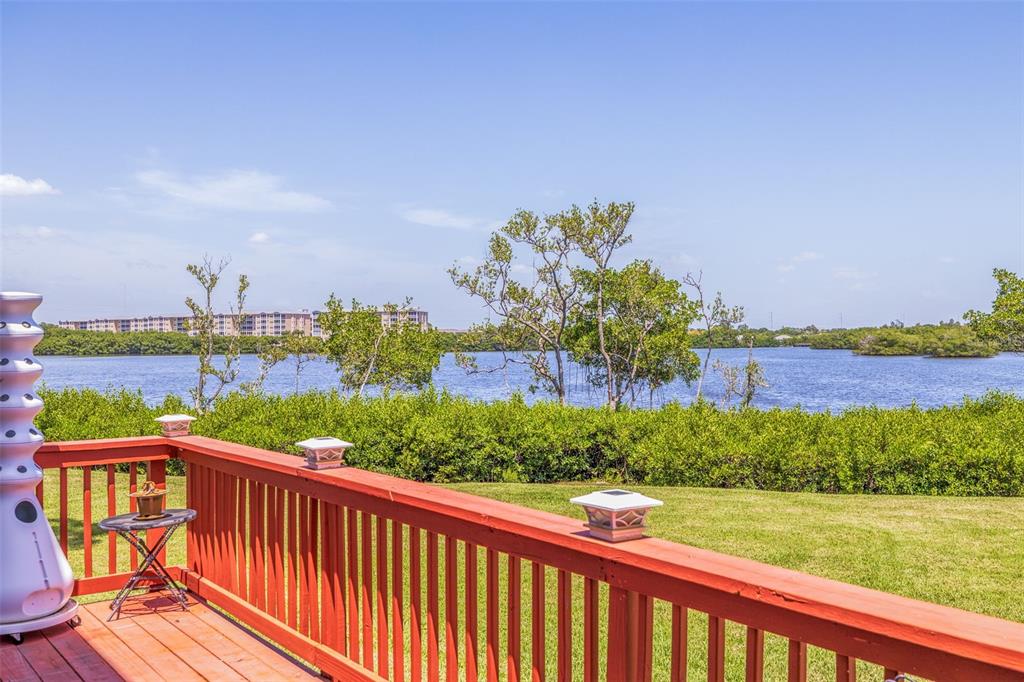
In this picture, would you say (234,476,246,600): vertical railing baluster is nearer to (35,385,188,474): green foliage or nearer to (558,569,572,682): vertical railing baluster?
(558,569,572,682): vertical railing baluster

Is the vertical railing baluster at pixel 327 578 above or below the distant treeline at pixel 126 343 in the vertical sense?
below

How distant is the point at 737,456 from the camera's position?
8.87 metres

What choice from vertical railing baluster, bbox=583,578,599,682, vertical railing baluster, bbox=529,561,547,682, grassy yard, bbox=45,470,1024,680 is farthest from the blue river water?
vertical railing baluster, bbox=583,578,599,682

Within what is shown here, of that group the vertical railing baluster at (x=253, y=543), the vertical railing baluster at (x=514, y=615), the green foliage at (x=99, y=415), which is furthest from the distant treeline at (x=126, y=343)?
the vertical railing baluster at (x=514, y=615)

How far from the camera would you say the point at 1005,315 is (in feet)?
45.9

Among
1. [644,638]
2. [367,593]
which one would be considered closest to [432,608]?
[367,593]

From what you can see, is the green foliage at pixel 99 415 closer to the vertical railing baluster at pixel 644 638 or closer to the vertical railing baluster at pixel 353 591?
the vertical railing baluster at pixel 353 591

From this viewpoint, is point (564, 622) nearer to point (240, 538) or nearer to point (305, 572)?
point (305, 572)

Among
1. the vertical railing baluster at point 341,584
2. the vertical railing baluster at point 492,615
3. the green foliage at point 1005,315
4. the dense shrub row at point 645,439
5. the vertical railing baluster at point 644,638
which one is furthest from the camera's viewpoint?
the green foliage at point 1005,315

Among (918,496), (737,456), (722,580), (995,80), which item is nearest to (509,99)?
(995,80)

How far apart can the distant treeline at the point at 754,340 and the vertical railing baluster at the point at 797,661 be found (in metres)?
6.62

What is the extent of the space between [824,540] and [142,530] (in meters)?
5.30

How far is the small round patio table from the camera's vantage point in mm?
3809

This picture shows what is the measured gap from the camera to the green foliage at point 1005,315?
1393 cm
